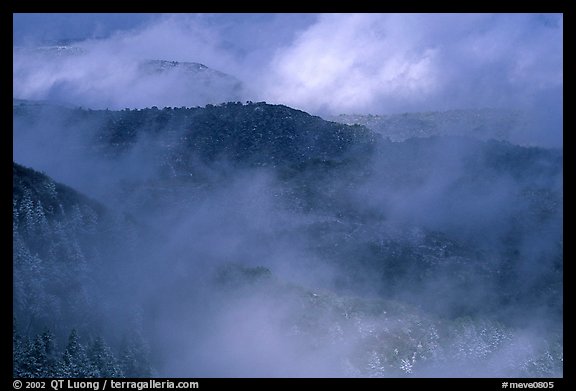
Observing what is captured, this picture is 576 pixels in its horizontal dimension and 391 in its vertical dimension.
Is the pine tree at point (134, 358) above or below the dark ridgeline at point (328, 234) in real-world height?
below

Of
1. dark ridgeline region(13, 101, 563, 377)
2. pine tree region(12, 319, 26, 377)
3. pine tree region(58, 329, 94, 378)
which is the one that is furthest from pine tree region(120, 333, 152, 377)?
pine tree region(12, 319, 26, 377)

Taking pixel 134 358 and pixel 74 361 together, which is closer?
pixel 74 361

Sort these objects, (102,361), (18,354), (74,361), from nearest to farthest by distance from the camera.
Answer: (18,354) → (74,361) → (102,361)

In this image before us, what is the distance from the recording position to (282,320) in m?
35.1

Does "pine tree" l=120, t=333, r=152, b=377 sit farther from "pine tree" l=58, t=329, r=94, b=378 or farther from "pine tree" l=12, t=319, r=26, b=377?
"pine tree" l=12, t=319, r=26, b=377

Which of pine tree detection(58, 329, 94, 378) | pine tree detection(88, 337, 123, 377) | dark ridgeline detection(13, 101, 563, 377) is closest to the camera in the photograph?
pine tree detection(58, 329, 94, 378)

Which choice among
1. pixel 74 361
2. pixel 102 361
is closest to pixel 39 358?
pixel 74 361

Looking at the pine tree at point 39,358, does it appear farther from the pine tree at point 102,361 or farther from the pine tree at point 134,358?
the pine tree at point 134,358

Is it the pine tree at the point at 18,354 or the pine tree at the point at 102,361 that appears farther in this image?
the pine tree at the point at 102,361

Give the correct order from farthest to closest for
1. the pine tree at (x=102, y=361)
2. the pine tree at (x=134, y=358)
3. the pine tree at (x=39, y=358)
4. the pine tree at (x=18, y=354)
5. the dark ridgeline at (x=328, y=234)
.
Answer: the dark ridgeline at (x=328, y=234) → the pine tree at (x=134, y=358) → the pine tree at (x=102, y=361) → the pine tree at (x=39, y=358) → the pine tree at (x=18, y=354)

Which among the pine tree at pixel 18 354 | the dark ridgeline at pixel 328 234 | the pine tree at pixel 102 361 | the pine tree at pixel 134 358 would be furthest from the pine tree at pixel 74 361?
the pine tree at pixel 134 358

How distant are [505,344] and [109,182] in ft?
151

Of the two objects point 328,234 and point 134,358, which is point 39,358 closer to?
point 134,358
